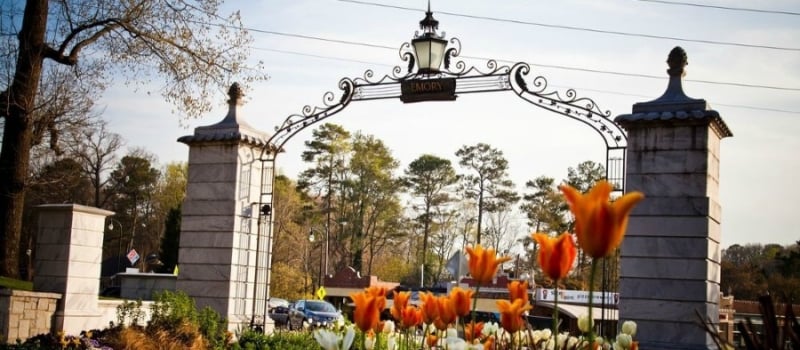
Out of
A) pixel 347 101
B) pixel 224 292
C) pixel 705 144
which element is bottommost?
pixel 224 292

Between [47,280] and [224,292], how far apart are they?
264 centimetres

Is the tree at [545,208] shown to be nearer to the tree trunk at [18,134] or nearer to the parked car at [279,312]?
the parked car at [279,312]

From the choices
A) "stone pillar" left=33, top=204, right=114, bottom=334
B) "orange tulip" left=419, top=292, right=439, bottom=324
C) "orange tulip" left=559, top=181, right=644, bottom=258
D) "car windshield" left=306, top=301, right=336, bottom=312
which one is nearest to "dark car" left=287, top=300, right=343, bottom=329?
"car windshield" left=306, top=301, right=336, bottom=312

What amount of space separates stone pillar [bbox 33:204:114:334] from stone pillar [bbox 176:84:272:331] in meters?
1.57

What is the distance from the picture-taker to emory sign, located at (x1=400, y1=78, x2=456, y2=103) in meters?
13.0

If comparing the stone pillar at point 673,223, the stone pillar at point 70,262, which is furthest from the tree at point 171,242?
the stone pillar at point 673,223

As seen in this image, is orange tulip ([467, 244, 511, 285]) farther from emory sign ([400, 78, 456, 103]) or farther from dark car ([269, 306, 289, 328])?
dark car ([269, 306, 289, 328])

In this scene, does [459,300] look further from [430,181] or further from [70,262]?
[430,181]

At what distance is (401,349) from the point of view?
165 inches

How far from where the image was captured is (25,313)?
39.0 ft

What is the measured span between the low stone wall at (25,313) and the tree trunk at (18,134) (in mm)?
2029

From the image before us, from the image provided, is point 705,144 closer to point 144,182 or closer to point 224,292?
point 224,292

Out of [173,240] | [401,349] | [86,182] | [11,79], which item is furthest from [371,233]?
[401,349]

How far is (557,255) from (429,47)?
35.0 ft
